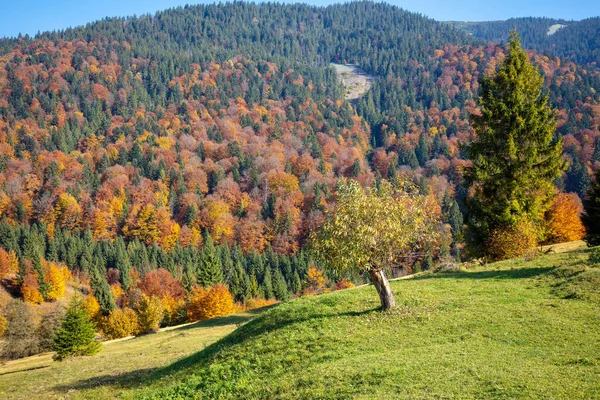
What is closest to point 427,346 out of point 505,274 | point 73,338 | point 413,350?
point 413,350

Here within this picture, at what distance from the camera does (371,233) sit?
23.4m

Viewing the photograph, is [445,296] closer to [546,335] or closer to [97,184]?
[546,335]

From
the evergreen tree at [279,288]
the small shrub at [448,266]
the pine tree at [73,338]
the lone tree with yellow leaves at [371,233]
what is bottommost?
the evergreen tree at [279,288]

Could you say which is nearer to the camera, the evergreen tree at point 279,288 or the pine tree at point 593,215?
the pine tree at point 593,215

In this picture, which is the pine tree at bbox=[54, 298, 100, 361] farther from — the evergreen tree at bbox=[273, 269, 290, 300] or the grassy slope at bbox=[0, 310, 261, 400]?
the evergreen tree at bbox=[273, 269, 290, 300]

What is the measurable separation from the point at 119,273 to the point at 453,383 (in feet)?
431

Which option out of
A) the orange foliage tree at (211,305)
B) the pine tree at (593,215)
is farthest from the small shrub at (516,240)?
the orange foliage tree at (211,305)

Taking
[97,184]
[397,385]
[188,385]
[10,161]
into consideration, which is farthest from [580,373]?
[10,161]

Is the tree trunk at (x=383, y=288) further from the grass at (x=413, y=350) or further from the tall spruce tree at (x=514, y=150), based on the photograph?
the tall spruce tree at (x=514, y=150)

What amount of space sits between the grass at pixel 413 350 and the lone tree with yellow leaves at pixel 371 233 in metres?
2.81

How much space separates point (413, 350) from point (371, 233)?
6735 millimetres

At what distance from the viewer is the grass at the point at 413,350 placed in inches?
596

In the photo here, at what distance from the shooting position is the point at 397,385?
15.5m

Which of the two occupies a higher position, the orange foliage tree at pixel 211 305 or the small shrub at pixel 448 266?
the small shrub at pixel 448 266
